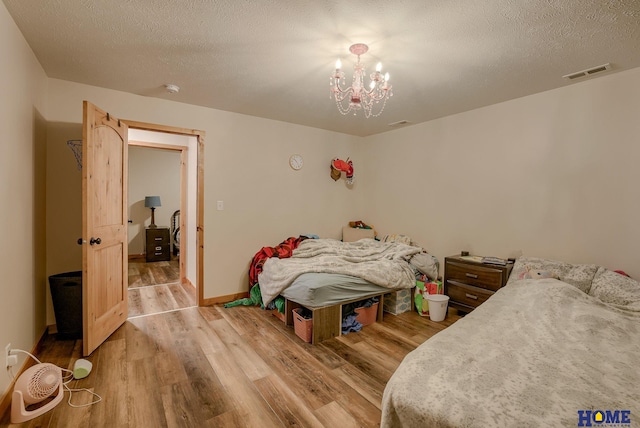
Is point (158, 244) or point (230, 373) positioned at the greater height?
point (158, 244)

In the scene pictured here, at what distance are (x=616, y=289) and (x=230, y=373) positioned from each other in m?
3.07

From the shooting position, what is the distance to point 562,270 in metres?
2.77

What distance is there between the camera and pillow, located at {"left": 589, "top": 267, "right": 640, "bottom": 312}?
2.19 metres

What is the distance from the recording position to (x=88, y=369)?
2170 millimetres

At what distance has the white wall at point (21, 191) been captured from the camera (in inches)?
72.8

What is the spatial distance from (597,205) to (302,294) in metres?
2.87

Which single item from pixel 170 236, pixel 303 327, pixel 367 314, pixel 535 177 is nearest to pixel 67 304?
pixel 303 327

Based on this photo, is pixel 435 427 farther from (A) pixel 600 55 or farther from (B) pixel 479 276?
(A) pixel 600 55

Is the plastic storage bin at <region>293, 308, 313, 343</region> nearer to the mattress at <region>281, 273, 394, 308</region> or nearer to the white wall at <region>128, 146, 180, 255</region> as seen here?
the mattress at <region>281, 273, 394, 308</region>

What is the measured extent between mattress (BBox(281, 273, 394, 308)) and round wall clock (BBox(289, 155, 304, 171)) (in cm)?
198

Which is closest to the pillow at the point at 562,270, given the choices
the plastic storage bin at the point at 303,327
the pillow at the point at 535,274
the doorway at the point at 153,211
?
the pillow at the point at 535,274

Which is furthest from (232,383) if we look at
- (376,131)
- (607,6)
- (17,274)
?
(376,131)

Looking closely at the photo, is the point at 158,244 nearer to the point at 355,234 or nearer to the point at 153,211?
the point at 153,211

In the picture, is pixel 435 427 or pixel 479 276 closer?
pixel 435 427
